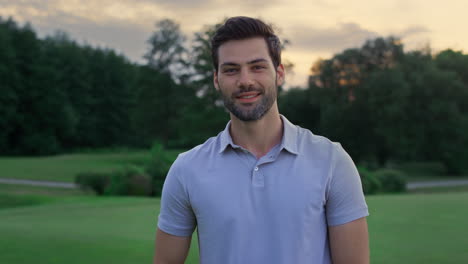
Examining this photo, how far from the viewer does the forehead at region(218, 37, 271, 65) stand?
2289mm

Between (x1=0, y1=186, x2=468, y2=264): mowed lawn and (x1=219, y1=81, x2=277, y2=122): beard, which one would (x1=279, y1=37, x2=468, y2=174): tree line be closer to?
(x1=0, y1=186, x2=468, y2=264): mowed lawn

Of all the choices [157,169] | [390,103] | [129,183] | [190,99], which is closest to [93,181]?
[129,183]

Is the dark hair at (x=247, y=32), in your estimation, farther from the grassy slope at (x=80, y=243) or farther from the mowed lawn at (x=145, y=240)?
the grassy slope at (x=80, y=243)

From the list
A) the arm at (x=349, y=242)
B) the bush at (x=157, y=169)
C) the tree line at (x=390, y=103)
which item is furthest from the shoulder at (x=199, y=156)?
the tree line at (x=390, y=103)

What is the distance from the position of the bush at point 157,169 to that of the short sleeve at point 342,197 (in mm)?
20734

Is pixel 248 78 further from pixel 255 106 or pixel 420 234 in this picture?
pixel 420 234

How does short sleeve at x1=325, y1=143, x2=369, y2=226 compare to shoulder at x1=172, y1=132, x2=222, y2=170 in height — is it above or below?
below

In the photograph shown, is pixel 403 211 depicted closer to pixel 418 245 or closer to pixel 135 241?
pixel 418 245

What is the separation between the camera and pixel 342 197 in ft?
7.18

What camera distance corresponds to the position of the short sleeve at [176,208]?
234cm

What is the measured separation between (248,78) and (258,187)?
495mm

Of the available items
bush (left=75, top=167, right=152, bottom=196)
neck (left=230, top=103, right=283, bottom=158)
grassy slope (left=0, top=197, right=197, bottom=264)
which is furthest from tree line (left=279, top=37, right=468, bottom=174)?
neck (left=230, top=103, right=283, bottom=158)

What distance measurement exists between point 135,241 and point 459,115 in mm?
42118

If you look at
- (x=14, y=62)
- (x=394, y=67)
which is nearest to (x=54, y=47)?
(x=14, y=62)
